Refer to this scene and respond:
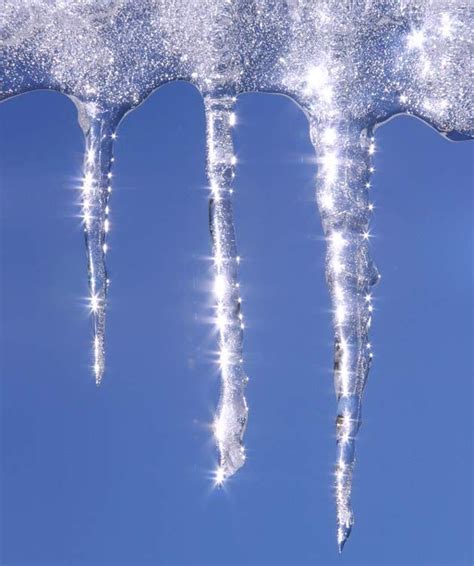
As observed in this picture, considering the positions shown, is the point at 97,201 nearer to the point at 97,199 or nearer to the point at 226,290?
the point at 97,199

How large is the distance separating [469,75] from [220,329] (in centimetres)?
36

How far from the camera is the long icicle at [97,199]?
0.83 metres

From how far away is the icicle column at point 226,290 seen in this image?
2.64ft

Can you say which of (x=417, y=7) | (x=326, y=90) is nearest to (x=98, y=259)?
(x=326, y=90)

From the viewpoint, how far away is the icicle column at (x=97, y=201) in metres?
0.83

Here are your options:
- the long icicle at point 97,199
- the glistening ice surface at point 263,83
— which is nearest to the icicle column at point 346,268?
the glistening ice surface at point 263,83

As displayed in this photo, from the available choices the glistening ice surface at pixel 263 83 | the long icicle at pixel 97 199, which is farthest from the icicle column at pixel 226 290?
the long icicle at pixel 97 199

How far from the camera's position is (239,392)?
82cm

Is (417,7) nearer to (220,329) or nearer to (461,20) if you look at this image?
(461,20)

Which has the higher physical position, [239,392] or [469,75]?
[469,75]

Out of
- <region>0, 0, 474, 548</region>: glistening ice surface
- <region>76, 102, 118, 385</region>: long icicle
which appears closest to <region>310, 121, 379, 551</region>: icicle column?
<region>0, 0, 474, 548</region>: glistening ice surface

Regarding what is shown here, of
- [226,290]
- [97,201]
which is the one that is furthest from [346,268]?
[97,201]

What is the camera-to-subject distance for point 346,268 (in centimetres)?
80

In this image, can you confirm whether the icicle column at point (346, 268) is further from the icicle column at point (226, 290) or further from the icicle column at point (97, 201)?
the icicle column at point (97, 201)
